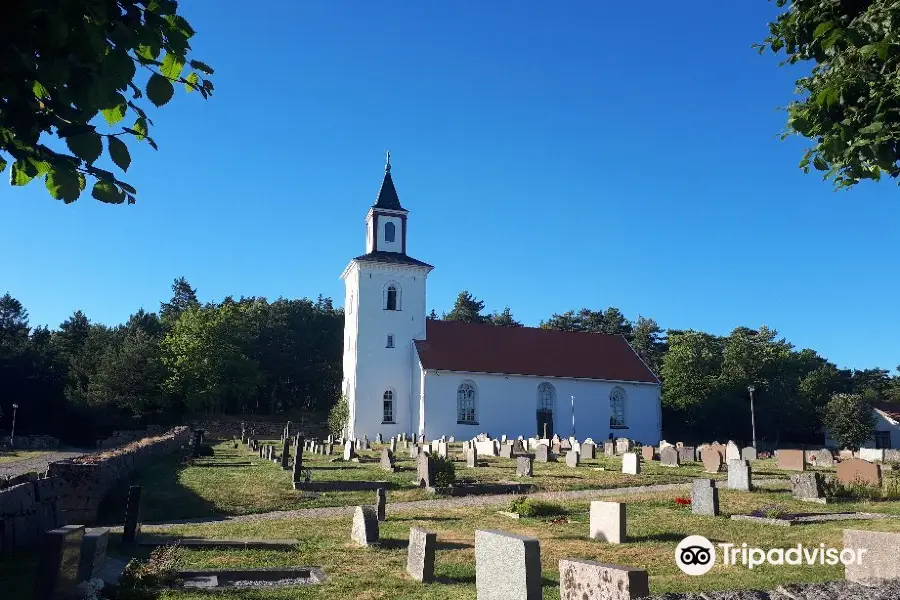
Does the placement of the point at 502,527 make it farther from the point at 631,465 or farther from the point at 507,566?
the point at 631,465

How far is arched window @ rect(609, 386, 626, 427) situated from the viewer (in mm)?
47156

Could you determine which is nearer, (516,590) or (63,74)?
(63,74)

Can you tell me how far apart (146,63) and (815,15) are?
764 centimetres

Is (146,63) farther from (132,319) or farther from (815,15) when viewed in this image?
(132,319)

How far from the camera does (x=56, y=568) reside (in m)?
6.19

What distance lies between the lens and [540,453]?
28.3 meters

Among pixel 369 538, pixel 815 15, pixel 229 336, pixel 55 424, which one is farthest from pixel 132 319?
pixel 815 15

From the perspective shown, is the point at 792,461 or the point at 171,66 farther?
the point at 792,461

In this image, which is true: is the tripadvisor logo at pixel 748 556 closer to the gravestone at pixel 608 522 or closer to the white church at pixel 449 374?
the gravestone at pixel 608 522

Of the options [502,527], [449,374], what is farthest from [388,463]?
[449,374]

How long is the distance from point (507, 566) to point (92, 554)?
13.4 ft

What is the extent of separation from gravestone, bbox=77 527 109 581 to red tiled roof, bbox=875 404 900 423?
193 feet

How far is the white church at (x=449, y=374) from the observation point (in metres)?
43.4

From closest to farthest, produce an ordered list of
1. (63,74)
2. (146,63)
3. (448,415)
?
(63,74)
(146,63)
(448,415)
